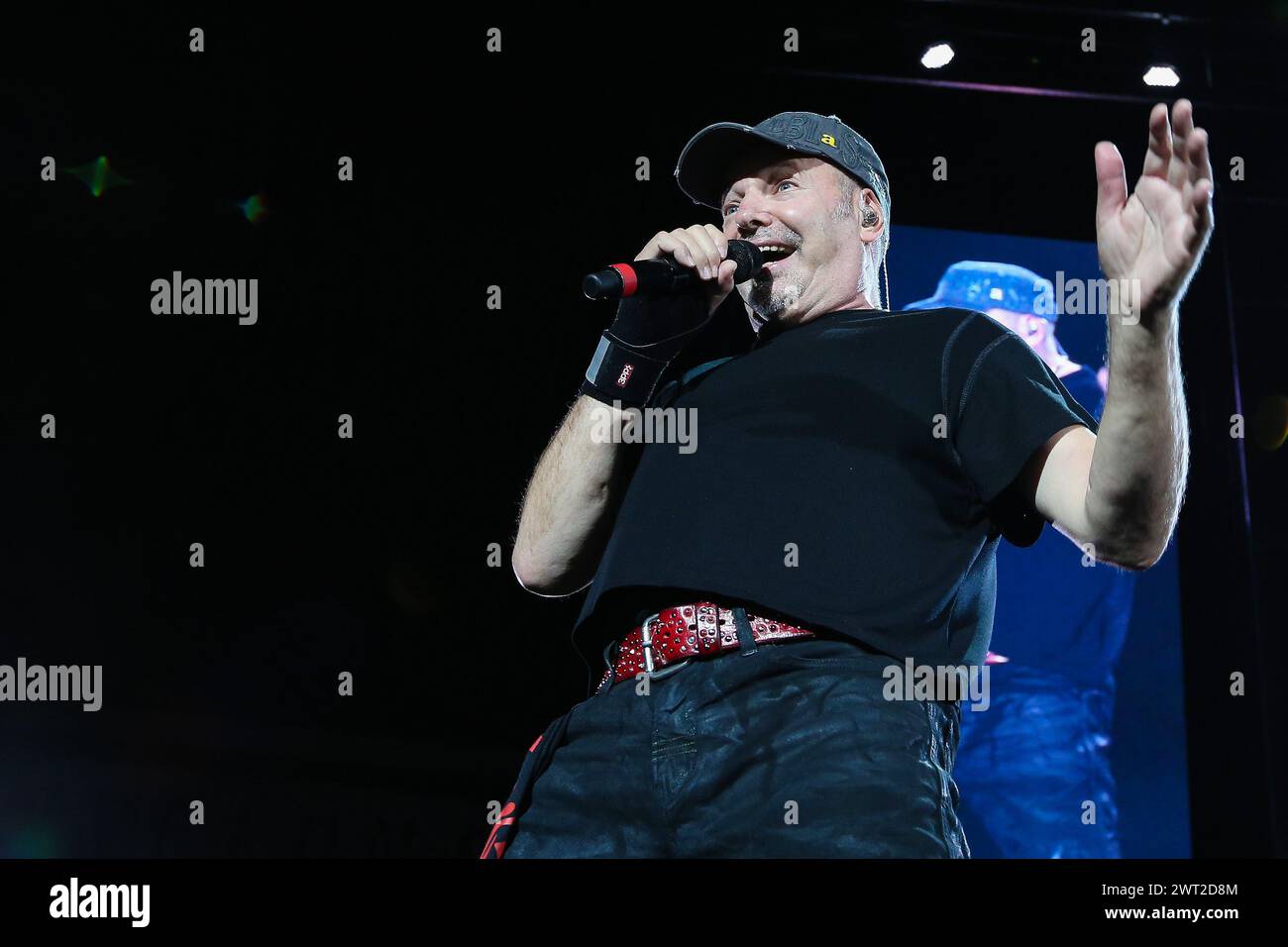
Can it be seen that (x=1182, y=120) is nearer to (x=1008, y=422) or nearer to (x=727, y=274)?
(x=1008, y=422)

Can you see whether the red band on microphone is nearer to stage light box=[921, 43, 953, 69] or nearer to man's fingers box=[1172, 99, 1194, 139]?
man's fingers box=[1172, 99, 1194, 139]

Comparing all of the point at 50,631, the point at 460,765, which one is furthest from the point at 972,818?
the point at 50,631

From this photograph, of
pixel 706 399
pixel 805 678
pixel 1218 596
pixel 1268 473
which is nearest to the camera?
pixel 805 678

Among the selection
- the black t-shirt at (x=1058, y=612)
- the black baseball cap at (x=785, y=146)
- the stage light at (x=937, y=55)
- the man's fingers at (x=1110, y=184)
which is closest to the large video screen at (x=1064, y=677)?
the black t-shirt at (x=1058, y=612)

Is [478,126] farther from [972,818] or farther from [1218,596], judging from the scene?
[1218,596]

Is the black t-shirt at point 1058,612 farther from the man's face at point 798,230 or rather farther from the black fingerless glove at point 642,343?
the black fingerless glove at point 642,343

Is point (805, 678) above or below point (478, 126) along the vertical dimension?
below

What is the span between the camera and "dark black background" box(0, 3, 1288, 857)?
10.5 ft

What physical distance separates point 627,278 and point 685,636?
0.41 metres

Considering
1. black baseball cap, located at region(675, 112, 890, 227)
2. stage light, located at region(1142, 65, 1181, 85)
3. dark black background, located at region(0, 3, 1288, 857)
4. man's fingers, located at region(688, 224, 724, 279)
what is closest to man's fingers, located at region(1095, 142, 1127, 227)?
man's fingers, located at region(688, 224, 724, 279)

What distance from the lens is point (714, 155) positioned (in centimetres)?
178

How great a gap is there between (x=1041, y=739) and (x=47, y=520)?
2611mm

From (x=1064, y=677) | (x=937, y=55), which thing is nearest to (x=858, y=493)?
(x=1064, y=677)

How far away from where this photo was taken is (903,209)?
12.1 feet
